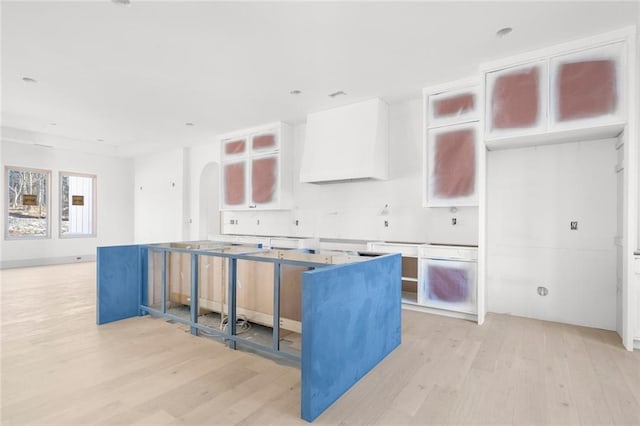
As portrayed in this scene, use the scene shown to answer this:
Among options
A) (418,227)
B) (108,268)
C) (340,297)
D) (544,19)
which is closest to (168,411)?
(340,297)

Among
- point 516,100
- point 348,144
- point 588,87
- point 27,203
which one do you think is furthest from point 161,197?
point 588,87

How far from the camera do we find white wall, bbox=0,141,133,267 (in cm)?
722

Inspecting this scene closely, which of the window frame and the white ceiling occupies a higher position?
the white ceiling

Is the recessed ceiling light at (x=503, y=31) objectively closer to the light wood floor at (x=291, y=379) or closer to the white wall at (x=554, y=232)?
the white wall at (x=554, y=232)

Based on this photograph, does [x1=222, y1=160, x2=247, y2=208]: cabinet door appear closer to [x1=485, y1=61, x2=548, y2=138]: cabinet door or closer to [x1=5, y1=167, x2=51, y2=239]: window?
[x1=485, y1=61, x2=548, y2=138]: cabinet door

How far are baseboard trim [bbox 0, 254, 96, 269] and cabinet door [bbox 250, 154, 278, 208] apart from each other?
17.0 feet

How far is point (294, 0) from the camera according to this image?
2654 millimetres

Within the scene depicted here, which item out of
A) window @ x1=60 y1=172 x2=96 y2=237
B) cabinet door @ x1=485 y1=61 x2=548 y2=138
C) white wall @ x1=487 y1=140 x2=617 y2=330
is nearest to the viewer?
cabinet door @ x1=485 y1=61 x2=548 y2=138

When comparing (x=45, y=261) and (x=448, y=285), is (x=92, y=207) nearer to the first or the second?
(x=45, y=261)

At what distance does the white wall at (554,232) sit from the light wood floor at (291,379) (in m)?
0.32

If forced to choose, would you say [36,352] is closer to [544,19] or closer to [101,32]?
[101,32]

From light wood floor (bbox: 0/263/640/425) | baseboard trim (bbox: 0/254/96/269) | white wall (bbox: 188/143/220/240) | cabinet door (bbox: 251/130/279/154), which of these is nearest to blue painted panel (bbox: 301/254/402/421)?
light wood floor (bbox: 0/263/640/425)

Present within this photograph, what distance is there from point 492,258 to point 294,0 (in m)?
3.60

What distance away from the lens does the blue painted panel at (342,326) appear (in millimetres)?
1910
